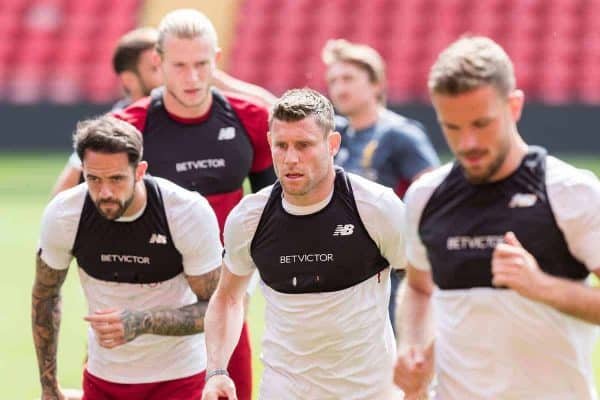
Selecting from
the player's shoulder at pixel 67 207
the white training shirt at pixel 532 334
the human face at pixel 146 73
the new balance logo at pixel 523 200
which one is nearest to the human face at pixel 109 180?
the player's shoulder at pixel 67 207

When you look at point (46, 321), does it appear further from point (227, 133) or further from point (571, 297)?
point (571, 297)

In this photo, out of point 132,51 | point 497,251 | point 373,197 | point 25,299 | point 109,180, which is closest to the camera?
point 497,251

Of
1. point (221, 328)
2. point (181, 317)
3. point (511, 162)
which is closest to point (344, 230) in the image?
point (221, 328)

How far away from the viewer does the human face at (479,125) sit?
4.02m

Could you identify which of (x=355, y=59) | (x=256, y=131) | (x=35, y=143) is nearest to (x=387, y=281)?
(x=256, y=131)

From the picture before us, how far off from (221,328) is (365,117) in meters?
3.90

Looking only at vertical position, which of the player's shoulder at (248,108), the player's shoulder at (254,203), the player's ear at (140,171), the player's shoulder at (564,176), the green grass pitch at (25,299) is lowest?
the green grass pitch at (25,299)

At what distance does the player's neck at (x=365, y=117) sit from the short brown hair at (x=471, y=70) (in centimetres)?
485

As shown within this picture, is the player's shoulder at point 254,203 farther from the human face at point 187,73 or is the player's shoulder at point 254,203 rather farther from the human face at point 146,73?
the human face at point 146,73

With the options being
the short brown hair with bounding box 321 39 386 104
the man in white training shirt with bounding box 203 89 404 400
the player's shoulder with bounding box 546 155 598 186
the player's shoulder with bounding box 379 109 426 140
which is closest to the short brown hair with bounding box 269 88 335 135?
the man in white training shirt with bounding box 203 89 404 400

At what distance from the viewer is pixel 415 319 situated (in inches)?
178

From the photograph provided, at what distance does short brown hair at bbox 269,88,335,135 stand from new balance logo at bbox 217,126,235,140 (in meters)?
1.60

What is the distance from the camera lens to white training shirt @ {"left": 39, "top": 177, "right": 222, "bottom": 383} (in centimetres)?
586

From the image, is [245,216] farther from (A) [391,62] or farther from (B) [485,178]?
(A) [391,62]
